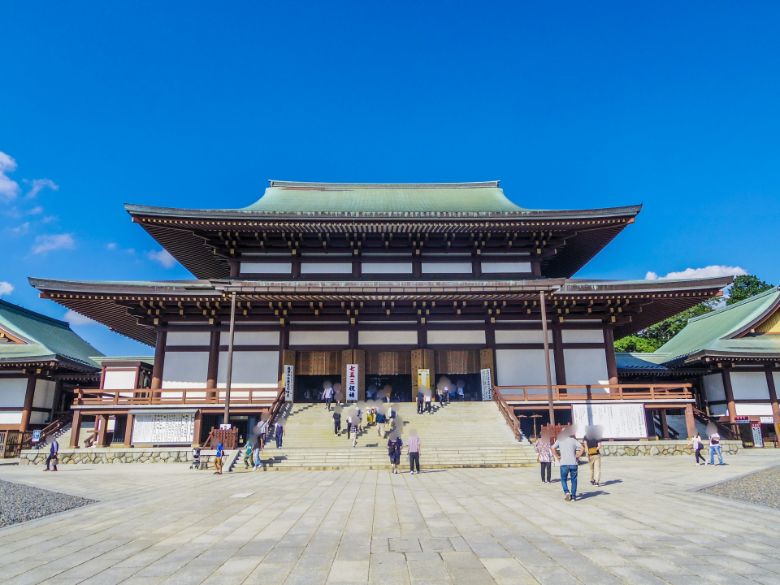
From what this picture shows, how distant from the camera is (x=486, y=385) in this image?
23.9 metres

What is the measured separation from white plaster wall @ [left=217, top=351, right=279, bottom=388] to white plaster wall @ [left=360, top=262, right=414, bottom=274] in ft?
22.1

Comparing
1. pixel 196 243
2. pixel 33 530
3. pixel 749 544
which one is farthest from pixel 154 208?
pixel 749 544

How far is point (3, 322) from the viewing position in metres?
27.3

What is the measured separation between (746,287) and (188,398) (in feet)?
173

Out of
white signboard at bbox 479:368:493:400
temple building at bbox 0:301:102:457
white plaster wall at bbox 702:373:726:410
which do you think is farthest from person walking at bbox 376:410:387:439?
white plaster wall at bbox 702:373:726:410

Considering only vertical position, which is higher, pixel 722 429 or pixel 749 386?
pixel 749 386

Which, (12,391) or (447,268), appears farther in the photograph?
(447,268)

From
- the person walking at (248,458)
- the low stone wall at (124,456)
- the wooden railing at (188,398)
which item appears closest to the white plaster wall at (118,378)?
the wooden railing at (188,398)

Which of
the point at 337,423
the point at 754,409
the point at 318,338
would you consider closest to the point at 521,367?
the point at 337,423

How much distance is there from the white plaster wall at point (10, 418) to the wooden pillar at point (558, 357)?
1126 inches

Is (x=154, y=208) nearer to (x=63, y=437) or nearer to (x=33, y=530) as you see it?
(x=63, y=437)

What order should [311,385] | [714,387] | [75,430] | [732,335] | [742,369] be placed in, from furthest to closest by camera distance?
1. [311,385]
2. [714,387]
3. [732,335]
4. [742,369]
5. [75,430]

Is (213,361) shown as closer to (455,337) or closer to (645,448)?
(455,337)

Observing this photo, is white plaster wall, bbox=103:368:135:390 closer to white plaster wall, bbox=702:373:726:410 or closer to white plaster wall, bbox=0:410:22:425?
white plaster wall, bbox=0:410:22:425
